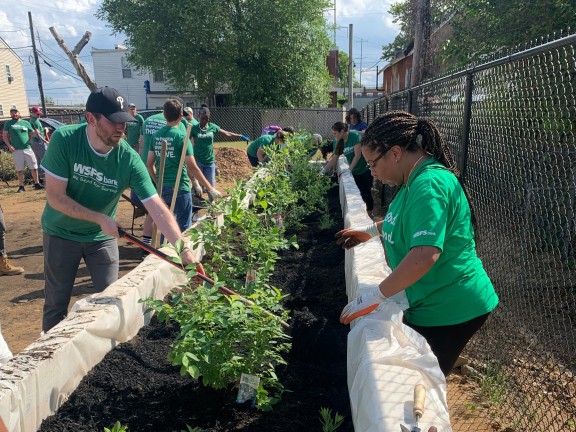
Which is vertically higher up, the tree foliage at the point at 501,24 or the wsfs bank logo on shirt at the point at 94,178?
the tree foliage at the point at 501,24

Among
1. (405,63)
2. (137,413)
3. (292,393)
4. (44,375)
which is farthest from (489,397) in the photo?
(405,63)

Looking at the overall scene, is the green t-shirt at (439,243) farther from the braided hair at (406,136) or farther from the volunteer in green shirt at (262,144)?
the volunteer in green shirt at (262,144)

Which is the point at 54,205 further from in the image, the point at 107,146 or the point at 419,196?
the point at 419,196

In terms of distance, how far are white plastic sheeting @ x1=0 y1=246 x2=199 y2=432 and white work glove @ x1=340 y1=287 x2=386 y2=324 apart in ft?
3.56

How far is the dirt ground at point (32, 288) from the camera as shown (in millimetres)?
3348

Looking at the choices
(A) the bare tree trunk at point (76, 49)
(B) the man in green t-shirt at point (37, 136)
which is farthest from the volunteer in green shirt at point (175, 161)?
(A) the bare tree trunk at point (76, 49)

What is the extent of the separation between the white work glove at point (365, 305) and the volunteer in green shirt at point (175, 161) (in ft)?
12.4

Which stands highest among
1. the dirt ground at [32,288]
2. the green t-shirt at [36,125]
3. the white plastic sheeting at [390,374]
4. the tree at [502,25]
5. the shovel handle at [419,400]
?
the tree at [502,25]

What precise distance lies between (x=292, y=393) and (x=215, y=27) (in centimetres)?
2882

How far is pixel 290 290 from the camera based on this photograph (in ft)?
15.6

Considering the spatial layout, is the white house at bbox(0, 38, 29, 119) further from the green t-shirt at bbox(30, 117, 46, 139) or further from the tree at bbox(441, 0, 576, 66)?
the tree at bbox(441, 0, 576, 66)

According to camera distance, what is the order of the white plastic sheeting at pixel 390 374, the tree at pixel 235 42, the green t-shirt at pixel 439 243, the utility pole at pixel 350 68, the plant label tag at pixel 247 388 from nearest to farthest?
the white plastic sheeting at pixel 390 374 < the green t-shirt at pixel 439 243 < the plant label tag at pixel 247 388 < the tree at pixel 235 42 < the utility pole at pixel 350 68

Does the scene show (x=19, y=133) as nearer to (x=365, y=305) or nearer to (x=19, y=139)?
(x=19, y=139)

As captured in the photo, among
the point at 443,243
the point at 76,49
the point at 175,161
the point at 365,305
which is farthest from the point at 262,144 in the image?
the point at 76,49
